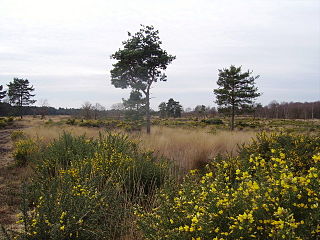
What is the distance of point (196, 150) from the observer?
7.49m

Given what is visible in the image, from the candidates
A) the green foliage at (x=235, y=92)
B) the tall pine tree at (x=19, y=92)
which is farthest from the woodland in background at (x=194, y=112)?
the green foliage at (x=235, y=92)

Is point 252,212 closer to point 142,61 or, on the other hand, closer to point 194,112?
point 142,61

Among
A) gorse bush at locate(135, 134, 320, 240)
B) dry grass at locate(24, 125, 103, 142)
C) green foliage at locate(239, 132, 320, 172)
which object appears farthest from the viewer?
dry grass at locate(24, 125, 103, 142)

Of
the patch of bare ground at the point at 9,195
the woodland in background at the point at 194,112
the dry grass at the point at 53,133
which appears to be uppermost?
the woodland in background at the point at 194,112

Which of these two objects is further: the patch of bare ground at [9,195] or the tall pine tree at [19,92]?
the tall pine tree at [19,92]

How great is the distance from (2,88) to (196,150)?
4949cm

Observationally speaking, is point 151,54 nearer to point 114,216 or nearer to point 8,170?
point 8,170

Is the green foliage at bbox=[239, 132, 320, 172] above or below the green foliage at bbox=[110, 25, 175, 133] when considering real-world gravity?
below

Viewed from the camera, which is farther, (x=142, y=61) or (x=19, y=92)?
Result: (x=19, y=92)

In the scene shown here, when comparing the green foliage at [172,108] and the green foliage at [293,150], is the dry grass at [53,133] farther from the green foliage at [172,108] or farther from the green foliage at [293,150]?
the green foliage at [172,108]

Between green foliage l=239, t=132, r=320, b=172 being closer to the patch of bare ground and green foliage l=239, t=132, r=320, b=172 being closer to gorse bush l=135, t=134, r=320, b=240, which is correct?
gorse bush l=135, t=134, r=320, b=240

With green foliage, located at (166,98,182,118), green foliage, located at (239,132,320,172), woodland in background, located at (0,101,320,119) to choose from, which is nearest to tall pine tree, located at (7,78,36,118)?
woodland in background, located at (0,101,320,119)

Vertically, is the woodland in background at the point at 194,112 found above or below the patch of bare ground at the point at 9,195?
above

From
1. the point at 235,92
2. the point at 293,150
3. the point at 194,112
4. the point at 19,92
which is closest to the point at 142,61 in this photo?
the point at 235,92
